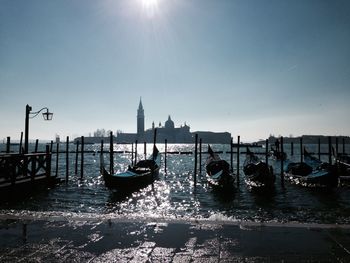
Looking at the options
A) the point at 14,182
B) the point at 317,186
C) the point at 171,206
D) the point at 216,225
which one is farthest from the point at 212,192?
the point at 216,225

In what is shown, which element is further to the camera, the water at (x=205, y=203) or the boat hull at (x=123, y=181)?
the boat hull at (x=123, y=181)

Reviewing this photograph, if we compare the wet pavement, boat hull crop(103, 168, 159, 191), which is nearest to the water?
boat hull crop(103, 168, 159, 191)

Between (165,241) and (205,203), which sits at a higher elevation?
(165,241)

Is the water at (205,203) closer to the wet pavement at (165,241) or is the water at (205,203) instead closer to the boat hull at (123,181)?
the boat hull at (123,181)

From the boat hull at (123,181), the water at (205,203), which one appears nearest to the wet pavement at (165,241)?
the water at (205,203)

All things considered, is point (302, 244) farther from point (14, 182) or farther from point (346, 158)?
point (346, 158)

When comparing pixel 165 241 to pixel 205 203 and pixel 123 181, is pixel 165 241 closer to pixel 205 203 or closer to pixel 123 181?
pixel 205 203

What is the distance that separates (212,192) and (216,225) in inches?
534

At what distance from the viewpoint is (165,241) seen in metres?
5.30

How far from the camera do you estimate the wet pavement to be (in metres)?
4.53

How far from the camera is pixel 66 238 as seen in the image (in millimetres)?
5434

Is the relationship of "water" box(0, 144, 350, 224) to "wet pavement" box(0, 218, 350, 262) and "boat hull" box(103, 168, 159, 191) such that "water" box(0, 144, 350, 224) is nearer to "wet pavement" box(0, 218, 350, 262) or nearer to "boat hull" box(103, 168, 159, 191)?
"boat hull" box(103, 168, 159, 191)

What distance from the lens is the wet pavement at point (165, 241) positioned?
4.53 meters

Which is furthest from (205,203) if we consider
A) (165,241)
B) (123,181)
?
(165,241)
